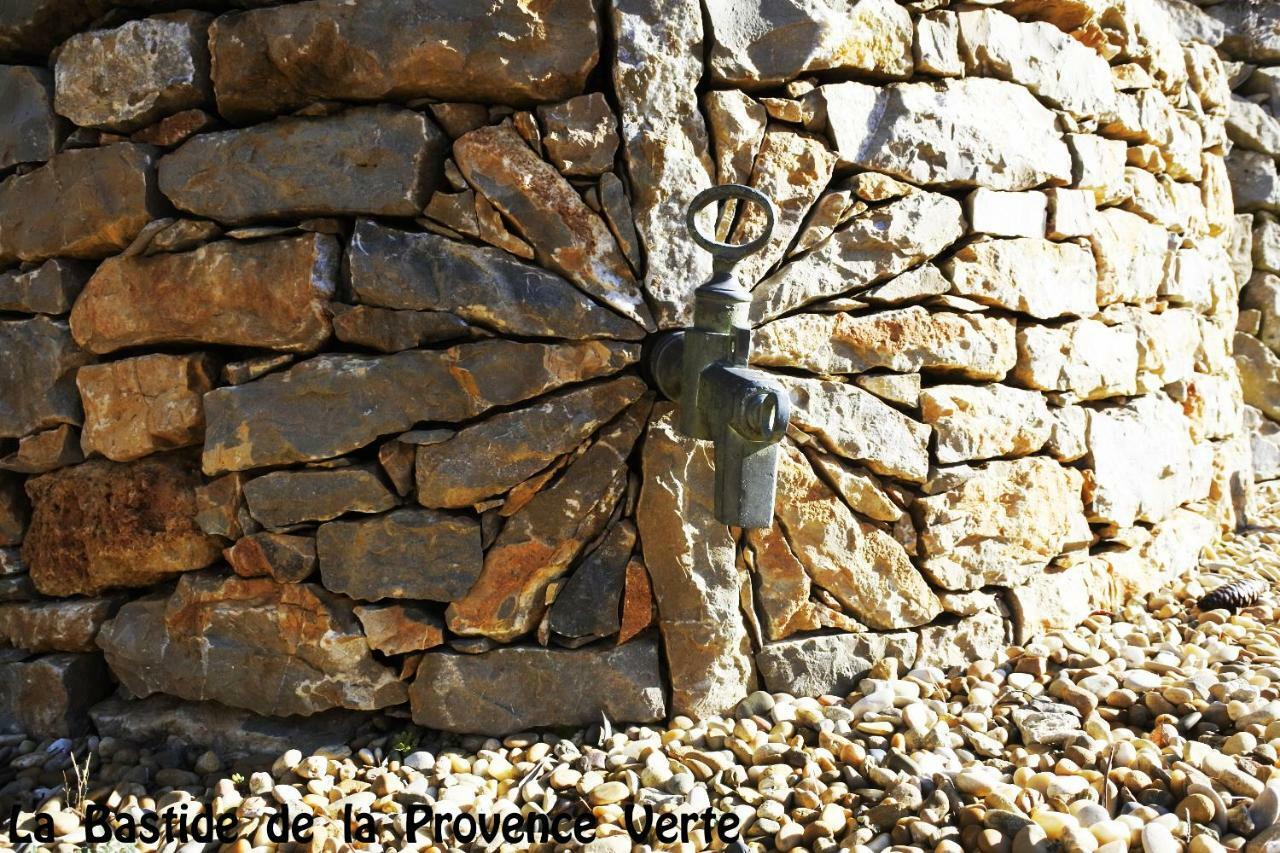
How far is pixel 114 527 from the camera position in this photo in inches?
106

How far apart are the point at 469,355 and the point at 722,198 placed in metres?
0.76

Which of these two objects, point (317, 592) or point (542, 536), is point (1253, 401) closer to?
point (542, 536)

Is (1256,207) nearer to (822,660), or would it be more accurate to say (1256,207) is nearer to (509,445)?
(822,660)

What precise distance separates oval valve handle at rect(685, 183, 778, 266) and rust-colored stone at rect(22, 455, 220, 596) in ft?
5.01

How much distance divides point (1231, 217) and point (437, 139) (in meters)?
3.96

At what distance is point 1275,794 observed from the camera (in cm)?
208

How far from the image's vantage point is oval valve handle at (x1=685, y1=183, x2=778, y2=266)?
2.22 metres

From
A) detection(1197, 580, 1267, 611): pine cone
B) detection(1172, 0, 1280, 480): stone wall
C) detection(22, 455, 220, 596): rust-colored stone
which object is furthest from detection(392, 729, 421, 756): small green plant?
detection(1172, 0, 1280, 480): stone wall

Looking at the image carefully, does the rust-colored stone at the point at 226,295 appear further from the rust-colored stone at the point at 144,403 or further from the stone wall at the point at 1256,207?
the stone wall at the point at 1256,207

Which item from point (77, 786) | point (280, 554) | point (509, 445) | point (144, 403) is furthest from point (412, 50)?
point (77, 786)

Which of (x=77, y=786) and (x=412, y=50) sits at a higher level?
(x=412, y=50)

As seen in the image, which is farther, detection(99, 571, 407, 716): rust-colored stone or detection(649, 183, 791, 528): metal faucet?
detection(99, 571, 407, 716): rust-colored stone

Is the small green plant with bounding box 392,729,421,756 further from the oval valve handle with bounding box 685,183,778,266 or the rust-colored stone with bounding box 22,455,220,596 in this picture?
the oval valve handle with bounding box 685,183,778,266

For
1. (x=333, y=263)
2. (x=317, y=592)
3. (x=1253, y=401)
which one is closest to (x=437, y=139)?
(x=333, y=263)
